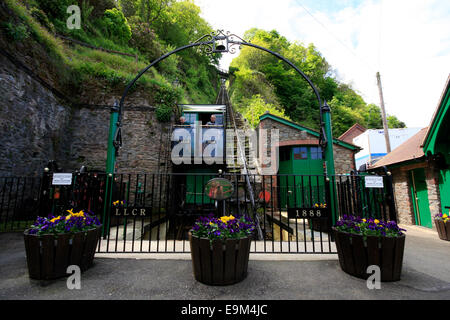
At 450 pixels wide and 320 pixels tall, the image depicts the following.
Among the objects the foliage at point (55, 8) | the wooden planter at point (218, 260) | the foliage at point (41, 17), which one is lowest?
the wooden planter at point (218, 260)

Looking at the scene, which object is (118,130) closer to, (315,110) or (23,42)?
(23,42)

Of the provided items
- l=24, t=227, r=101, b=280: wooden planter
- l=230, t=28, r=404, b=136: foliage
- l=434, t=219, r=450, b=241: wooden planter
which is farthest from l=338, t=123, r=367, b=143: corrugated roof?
l=24, t=227, r=101, b=280: wooden planter

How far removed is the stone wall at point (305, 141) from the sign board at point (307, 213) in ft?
26.9

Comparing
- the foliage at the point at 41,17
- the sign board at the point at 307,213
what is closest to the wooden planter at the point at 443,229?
the sign board at the point at 307,213

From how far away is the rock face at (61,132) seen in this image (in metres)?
6.96

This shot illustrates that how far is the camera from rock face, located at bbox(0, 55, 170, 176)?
6.96m

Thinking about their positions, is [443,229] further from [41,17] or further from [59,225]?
[41,17]

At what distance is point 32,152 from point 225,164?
8.45 m

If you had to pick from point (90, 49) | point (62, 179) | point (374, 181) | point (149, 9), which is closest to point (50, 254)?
point (62, 179)

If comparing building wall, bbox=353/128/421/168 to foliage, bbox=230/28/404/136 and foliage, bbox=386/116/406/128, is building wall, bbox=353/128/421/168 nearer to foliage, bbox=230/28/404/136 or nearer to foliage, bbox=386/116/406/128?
foliage, bbox=230/28/404/136

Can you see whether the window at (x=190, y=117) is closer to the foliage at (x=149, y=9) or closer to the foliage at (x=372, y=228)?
the foliage at (x=372, y=228)

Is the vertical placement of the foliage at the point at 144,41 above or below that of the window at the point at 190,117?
A: above

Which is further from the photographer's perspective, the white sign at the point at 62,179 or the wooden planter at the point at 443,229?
the wooden planter at the point at 443,229
